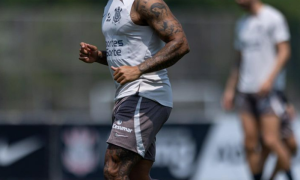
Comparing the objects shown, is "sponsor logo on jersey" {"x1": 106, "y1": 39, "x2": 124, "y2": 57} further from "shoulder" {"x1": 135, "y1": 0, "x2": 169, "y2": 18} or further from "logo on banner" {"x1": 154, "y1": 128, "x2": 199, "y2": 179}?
"logo on banner" {"x1": 154, "y1": 128, "x2": 199, "y2": 179}

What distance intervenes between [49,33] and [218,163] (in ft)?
15.8

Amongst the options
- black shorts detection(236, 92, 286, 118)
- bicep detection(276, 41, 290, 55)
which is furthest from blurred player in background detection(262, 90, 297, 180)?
bicep detection(276, 41, 290, 55)

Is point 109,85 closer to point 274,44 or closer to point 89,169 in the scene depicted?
point 89,169

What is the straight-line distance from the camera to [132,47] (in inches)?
198

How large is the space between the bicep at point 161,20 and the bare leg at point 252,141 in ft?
10.9

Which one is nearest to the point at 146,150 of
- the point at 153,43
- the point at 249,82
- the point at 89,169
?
the point at 153,43

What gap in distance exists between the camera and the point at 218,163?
998cm

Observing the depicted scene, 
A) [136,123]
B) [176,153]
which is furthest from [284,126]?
[136,123]

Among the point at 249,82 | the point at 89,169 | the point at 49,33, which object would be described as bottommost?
the point at 89,169

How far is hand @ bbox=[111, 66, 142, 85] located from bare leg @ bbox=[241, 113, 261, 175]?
3476 millimetres

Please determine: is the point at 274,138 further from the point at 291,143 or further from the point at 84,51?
the point at 84,51

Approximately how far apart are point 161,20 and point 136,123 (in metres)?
0.80

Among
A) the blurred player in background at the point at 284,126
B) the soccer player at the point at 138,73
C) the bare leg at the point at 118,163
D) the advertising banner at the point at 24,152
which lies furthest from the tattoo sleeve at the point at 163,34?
the advertising banner at the point at 24,152

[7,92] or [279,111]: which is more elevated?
[279,111]
